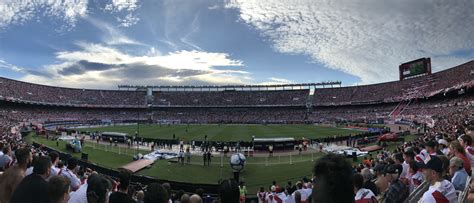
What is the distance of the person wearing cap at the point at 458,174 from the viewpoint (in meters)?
5.55

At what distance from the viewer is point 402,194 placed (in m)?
4.85

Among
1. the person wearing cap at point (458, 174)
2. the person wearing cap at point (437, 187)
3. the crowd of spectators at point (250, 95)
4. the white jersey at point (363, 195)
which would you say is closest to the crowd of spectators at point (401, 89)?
the crowd of spectators at point (250, 95)

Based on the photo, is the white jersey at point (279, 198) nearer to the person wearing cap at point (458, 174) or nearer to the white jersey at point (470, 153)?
the white jersey at point (470, 153)

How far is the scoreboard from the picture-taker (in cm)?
7962

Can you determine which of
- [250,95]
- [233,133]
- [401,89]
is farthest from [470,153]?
[250,95]

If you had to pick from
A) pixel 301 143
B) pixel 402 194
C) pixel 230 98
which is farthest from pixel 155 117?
pixel 402 194

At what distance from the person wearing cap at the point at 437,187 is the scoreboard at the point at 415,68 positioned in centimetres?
8911

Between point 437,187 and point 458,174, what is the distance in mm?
1921

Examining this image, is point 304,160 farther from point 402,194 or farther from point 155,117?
point 155,117

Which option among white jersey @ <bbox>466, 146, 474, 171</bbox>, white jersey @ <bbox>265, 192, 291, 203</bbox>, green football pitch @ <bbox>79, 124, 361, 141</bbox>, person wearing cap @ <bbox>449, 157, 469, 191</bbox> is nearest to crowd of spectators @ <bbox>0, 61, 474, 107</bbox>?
green football pitch @ <bbox>79, 124, 361, 141</bbox>

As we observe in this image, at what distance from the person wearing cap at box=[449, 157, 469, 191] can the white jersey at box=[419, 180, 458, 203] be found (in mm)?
1663

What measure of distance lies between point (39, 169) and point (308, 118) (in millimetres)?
86602

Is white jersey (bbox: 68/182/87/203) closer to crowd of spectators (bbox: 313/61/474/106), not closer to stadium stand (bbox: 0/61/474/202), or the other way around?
stadium stand (bbox: 0/61/474/202)

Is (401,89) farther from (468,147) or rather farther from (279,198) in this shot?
(279,198)
